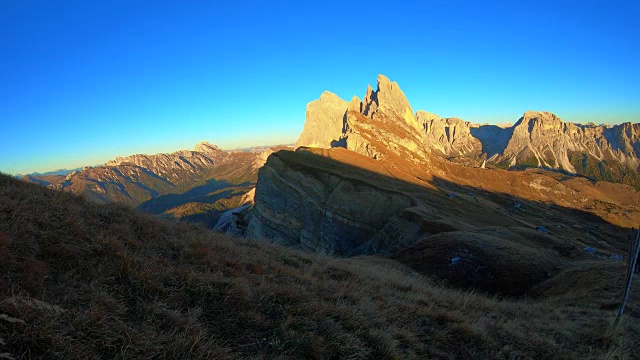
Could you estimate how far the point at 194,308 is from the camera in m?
5.70

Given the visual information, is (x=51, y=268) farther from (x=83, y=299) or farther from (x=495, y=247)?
(x=495, y=247)

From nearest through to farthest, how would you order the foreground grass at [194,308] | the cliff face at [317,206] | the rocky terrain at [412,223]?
the foreground grass at [194,308] → the rocky terrain at [412,223] → the cliff face at [317,206]

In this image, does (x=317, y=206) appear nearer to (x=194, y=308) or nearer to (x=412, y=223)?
(x=412, y=223)

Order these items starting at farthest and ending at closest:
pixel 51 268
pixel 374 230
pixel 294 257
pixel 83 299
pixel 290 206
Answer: pixel 290 206
pixel 374 230
pixel 294 257
pixel 51 268
pixel 83 299

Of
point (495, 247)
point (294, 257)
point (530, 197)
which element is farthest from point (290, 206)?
point (530, 197)

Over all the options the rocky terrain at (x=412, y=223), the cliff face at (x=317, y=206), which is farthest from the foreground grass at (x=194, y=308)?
the cliff face at (x=317, y=206)

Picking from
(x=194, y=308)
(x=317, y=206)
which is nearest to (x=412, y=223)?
(x=317, y=206)

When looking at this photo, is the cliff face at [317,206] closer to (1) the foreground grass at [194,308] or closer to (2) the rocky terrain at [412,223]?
(2) the rocky terrain at [412,223]

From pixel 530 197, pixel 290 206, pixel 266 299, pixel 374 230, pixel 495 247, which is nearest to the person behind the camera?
pixel 266 299

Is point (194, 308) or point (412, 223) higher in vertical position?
point (194, 308)

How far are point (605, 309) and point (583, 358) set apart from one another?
26.4 ft

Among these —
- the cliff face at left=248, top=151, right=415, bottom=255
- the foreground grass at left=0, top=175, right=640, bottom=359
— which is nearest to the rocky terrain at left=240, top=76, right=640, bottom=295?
the cliff face at left=248, top=151, right=415, bottom=255

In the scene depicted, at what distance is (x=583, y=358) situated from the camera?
7.19 meters

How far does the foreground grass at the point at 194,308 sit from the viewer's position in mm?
4246
